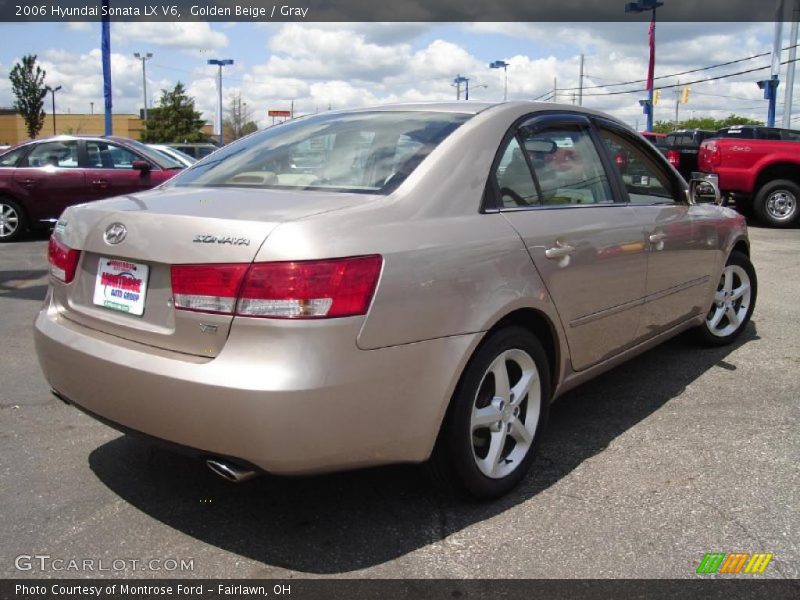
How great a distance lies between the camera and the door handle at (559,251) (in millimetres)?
3123

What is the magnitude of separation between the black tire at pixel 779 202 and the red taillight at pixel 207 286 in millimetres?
12384

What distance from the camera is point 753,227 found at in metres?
13.2

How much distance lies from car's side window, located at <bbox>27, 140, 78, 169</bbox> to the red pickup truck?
32.8ft

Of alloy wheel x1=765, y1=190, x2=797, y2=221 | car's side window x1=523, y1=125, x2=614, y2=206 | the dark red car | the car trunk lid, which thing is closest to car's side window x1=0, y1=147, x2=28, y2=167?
the dark red car

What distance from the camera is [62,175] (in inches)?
425

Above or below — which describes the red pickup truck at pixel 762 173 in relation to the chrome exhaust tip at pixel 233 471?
above

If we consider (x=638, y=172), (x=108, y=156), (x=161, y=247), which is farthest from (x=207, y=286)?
(x=108, y=156)

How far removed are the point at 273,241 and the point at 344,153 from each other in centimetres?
97

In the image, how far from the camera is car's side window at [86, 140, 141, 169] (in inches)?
430

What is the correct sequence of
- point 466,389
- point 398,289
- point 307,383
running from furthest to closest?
point 466,389 → point 398,289 → point 307,383

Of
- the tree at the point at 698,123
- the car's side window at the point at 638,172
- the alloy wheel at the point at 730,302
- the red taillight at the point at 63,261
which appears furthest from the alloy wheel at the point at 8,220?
the tree at the point at 698,123

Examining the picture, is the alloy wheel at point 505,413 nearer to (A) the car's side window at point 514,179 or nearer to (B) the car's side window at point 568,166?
(A) the car's side window at point 514,179
